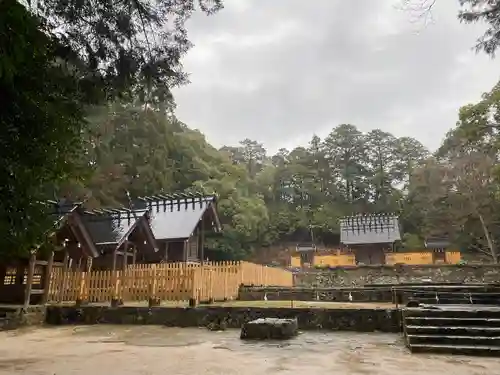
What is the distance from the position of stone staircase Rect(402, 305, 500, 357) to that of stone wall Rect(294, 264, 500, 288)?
18670 mm

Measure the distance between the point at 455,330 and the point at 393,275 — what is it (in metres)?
22.3

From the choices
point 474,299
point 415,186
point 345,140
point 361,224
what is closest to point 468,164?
Answer: point 361,224

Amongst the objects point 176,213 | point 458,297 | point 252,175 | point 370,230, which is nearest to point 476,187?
point 370,230

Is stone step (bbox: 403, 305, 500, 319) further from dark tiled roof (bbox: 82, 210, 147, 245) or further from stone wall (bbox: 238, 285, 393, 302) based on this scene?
dark tiled roof (bbox: 82, 210, 147, 245)

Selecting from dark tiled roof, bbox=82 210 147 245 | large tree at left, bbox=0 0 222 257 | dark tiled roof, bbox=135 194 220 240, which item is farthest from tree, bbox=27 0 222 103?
dark tiled roof, bbox=135 194 220 240

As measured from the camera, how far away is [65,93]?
13.9ft

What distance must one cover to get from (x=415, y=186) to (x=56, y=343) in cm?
4336

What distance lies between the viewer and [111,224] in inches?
692

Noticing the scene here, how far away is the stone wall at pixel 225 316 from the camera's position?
968 cm

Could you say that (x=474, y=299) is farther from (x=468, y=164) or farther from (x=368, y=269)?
(x=468, y=164)

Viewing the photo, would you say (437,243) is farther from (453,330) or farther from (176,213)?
(453,330)

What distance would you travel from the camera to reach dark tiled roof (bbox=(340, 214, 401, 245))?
36219 millimetres

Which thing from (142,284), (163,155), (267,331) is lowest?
(267,331)

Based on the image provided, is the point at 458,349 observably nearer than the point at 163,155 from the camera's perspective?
Yes
